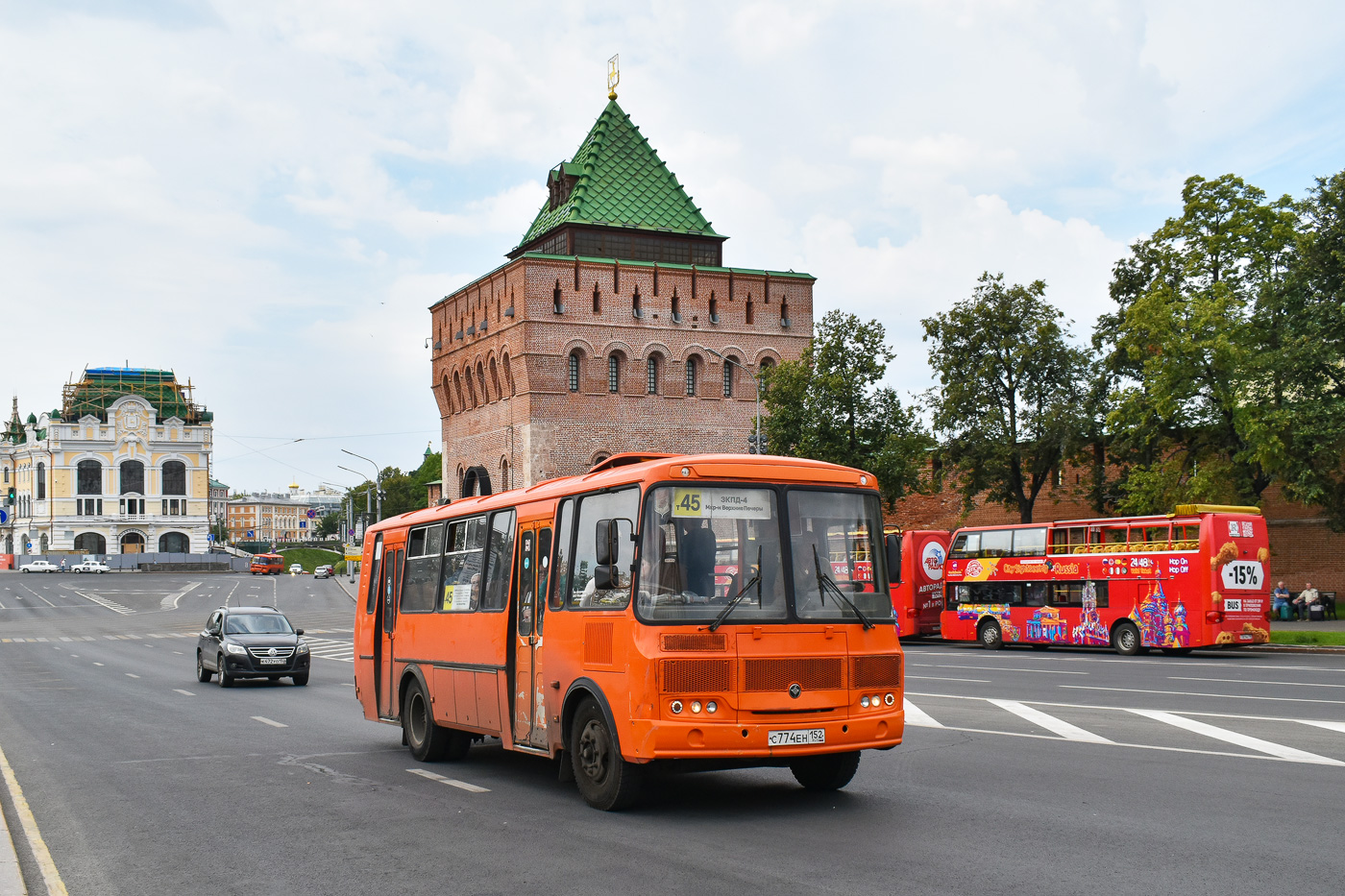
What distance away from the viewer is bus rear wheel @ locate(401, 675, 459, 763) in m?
13.3

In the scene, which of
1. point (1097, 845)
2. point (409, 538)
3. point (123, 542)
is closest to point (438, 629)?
point (409, 538)

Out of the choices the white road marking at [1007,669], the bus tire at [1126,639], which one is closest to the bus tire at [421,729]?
the white road marking at [1007,669]

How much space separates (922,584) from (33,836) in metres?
32.0

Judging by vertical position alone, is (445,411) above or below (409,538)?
above

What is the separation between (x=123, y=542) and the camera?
13662 cm

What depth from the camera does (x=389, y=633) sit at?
48.5 feet

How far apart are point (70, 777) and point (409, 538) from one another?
4046mm

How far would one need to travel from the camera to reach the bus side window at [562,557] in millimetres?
10680

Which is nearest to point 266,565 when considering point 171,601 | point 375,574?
point 171,601

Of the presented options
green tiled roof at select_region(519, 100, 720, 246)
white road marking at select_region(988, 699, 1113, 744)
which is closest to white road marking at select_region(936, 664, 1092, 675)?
white road marking at select_region(988, 699, 1113, 744)

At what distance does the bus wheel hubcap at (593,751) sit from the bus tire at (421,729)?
344 cm

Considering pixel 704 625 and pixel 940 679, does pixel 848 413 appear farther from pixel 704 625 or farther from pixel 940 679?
pixel 704 625

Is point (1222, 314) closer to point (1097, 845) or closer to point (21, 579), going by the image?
point (1097, 845)

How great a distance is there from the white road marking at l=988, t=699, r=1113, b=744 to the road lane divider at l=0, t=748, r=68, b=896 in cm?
955
